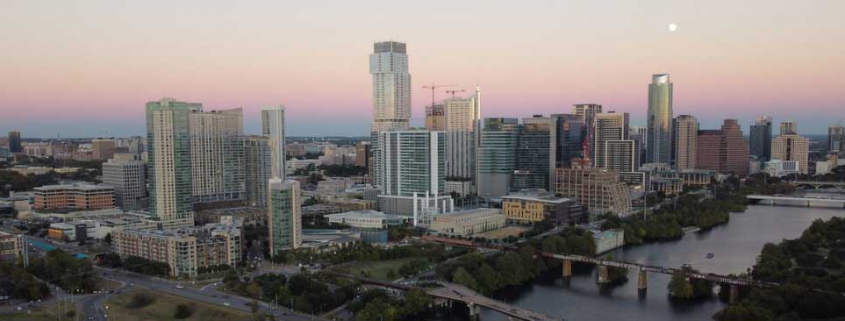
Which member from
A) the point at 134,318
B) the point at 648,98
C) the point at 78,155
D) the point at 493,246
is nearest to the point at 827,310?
the point at 493,246

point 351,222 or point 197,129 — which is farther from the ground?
point 197,129

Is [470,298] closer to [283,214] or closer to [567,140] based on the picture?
[283,214]

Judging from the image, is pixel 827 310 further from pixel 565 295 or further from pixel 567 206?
pixel 567 206

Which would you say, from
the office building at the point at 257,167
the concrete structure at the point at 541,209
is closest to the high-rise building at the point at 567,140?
the concrete structure at the point at 541,209

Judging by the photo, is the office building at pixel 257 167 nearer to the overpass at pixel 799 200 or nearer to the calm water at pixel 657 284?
the calm water at pixel 657 284

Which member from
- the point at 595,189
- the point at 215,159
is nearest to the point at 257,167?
the point at 215,159

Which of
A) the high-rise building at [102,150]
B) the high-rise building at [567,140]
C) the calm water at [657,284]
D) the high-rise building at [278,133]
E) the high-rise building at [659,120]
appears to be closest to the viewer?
the calm water at [657,284]

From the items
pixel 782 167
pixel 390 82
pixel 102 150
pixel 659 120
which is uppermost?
pixel 390 82
